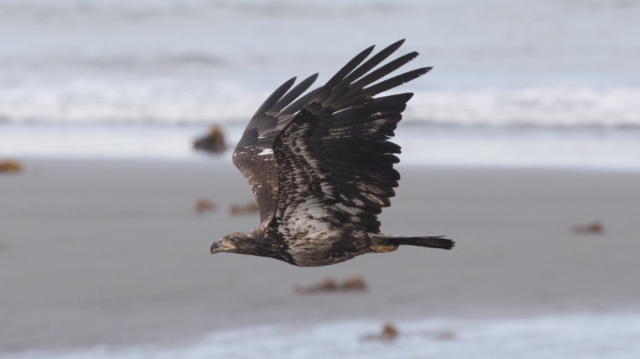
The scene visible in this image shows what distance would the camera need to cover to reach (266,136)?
6359 mm

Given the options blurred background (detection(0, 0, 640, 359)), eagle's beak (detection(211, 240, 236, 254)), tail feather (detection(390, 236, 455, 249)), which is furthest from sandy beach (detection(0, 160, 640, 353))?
tail feather (detection(390, 236, 455, 249))

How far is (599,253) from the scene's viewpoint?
Answer: 9203 mm

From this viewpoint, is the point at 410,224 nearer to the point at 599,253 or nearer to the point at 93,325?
the point at 599,253

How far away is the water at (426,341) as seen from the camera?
7.32 meters

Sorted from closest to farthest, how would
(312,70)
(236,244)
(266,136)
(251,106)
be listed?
(236,244) → (266,136) → (251,106) → (312,70)

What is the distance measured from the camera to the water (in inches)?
288

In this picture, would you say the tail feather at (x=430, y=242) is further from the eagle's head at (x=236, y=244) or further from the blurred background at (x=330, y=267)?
the blurred background at (x=330, y=267)

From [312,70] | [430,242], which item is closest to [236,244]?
[430,242]

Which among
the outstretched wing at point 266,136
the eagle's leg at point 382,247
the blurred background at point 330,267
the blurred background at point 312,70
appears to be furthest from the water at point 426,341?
the blurred background at point 312,70

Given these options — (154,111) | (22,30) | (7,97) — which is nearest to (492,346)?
(154,111)

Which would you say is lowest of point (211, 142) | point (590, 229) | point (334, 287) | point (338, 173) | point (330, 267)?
point (338, 173)

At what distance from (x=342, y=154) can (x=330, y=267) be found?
4395mm

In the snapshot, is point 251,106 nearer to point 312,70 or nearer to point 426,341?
point 312,70

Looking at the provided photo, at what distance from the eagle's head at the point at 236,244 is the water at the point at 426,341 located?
2.10 metres
